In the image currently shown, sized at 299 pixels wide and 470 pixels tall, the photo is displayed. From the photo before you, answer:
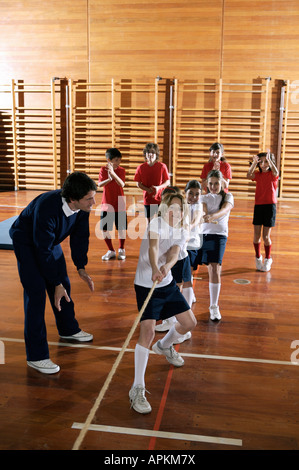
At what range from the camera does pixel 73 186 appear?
9.05 feet

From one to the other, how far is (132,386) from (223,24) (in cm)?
899

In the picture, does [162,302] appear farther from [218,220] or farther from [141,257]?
[218,220]

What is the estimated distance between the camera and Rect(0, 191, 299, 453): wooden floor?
96.2 inches

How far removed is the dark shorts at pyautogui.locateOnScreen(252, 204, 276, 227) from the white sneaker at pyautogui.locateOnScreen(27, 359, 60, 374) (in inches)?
127

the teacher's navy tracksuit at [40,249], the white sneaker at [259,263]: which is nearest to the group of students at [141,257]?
the teacher's navy tracksuit at [40,249]

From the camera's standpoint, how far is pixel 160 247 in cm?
280

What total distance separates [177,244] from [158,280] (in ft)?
1.12

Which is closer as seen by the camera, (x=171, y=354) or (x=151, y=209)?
(x=171, y=354)

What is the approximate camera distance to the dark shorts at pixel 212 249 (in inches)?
157

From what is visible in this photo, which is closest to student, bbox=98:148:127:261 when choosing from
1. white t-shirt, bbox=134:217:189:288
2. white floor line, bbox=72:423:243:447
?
white t-shirt, bbox=134:217:189:288

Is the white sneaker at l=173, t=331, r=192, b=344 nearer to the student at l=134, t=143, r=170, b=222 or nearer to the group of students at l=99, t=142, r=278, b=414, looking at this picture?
the group of students at l=99, t=142, r=278, b=414

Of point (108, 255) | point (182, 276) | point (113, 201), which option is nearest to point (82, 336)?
point (182, 276)

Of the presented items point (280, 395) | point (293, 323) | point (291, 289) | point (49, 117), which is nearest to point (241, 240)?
point (291, 289)

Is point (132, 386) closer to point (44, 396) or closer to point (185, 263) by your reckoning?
point (44, 396)
